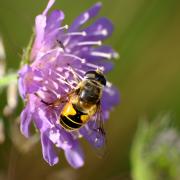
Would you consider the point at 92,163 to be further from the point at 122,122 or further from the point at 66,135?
the point at 66,135

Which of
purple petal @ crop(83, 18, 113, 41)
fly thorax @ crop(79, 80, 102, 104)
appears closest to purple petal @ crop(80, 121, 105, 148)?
fly thorax @ crop(79, 80, 102, 104)

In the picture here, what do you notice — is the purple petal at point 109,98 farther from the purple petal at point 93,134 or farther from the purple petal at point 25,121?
the purple petal at point 25,121

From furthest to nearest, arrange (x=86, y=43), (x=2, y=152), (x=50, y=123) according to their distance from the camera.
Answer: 1. (x=2, y=152)
2. (x=86, y=43)
3. (x=50, y=123)

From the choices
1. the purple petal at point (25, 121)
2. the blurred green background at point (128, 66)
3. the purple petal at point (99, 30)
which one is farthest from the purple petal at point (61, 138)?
the blurred green background at point (128, 66)

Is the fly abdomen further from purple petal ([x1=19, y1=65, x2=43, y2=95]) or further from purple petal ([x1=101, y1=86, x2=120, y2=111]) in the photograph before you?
purple petal ([x1=101, y1=86, x2=120, y2=111])

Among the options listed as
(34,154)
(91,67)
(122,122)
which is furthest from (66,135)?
(122,122)

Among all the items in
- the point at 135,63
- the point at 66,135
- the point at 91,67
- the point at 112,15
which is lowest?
the point at 66,135
